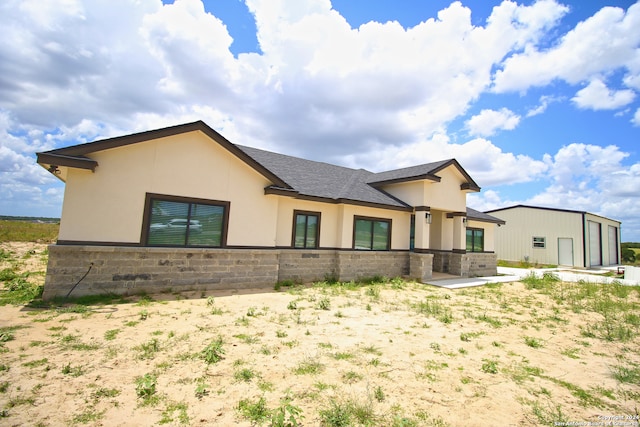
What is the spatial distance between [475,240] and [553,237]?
10611 millimetres

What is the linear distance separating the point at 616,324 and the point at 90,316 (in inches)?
530

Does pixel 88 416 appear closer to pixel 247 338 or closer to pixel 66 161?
pixel 247 338

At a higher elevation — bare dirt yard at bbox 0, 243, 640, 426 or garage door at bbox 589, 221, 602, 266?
garage door at bbox 589, 221, 602, 266

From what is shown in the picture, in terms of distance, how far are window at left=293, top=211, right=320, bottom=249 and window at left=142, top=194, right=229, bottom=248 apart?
311cm

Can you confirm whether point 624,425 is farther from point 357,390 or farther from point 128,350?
point 128,350

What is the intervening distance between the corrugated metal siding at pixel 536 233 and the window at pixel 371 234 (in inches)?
714

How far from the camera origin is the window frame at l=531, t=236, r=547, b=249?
2528 centimetres

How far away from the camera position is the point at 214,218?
1022 centimetres

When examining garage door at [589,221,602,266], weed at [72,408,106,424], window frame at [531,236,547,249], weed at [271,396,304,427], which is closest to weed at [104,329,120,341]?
weed at [72,408,106,424]

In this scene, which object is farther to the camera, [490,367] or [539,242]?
[539,242]

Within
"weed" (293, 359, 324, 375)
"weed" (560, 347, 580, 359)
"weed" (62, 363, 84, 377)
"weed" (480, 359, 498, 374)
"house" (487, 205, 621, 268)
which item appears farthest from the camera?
"house" (487, 205, 621, 268)

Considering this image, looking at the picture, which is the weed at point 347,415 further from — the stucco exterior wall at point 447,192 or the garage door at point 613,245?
the garage door at point 613,245

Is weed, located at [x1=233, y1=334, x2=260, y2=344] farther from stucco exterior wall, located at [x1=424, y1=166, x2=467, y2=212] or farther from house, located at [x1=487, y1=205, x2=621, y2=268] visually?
house, located at [x1=487, y1=205, x2=621, y2=268]

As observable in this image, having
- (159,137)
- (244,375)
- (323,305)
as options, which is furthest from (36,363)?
(159,137)
